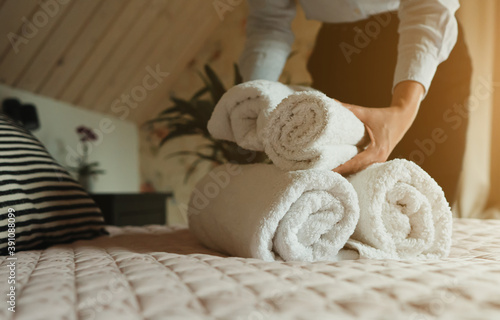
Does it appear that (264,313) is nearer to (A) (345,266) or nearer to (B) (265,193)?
(A) (345,266)

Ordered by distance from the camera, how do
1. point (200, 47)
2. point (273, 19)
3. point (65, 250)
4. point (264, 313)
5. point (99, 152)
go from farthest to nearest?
point (200, 47) → point (99, 152) → point (273, 19) → point (65, 250) → point (264, 313)

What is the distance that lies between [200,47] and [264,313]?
2.72 m

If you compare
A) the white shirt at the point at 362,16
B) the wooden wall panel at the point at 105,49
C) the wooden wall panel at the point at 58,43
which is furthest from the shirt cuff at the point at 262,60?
the wooden wall panel at the point at 105,49

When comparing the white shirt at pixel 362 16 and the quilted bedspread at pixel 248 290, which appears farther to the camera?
the white shirt at pixel 362 16

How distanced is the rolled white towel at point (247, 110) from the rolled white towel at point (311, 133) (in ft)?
0.13

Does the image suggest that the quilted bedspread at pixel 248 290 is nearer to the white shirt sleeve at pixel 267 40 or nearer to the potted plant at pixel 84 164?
the white shirt sleeve at pixel 267 40

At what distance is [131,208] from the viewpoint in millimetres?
2164

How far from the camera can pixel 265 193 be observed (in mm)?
691

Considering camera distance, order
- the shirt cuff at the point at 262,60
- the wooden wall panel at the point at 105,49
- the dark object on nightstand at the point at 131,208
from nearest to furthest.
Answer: the shirt cuff at the point at 262,60 < the dark object on nightstand at the point at 131,208 < the wooden wall panel at the point at 105,49

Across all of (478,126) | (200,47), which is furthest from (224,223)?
A: (200,47)

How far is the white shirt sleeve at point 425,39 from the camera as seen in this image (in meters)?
0.95

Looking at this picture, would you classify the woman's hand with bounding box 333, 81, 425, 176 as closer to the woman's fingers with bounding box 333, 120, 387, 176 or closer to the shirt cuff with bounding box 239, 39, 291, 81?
the woman's fingers with bounding box 333, 120, 387, 176

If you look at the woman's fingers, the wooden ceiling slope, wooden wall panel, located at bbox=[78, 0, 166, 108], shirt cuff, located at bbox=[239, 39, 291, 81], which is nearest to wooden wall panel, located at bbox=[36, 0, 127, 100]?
the wooden ceiling slope

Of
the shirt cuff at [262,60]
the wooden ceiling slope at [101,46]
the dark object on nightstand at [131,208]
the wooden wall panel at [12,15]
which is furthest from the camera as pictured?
the dark object on nightstand at [131,208]
